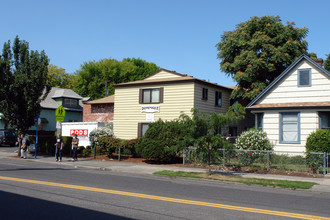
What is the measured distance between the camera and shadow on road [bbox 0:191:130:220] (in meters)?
7.06

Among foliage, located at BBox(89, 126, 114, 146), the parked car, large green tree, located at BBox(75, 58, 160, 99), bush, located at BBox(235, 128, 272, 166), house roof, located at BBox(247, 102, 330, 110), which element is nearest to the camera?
house roof, located at BBox(247, 102, 330, 110)

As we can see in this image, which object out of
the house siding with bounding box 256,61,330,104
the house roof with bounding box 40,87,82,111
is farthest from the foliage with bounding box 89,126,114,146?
the house roof with bounding box 40,87,82,111

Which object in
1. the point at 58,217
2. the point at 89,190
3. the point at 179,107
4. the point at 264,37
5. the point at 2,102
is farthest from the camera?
the point at 264,37

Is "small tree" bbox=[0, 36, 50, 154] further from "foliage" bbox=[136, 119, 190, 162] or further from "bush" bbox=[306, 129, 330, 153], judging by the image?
"bush" bbox=[306, 129, 330, 153]

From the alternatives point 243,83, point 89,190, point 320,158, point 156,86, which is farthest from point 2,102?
point 320,158

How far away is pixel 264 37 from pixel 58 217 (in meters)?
25.2

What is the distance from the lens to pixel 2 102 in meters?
24.2

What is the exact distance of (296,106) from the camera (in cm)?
1989

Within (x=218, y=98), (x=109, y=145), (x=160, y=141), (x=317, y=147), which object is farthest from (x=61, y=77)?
(x=317, y=147)

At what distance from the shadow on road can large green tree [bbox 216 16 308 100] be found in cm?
2225

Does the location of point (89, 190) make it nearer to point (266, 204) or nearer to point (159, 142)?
point (266, 204)

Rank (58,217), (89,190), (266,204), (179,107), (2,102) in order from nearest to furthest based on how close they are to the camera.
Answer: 1. (58,217)
2. (266,204)
3. (89,190)
4. (2,102)
5. (179,107)

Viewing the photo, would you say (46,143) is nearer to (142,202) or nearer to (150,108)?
(150,108)

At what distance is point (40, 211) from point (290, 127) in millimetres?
16808
